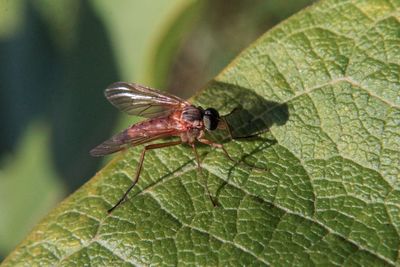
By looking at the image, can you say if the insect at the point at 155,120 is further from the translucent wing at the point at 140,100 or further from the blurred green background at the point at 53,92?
the blurred green background at the point at 53,92

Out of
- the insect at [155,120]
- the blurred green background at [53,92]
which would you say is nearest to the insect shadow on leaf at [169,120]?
→ the insect at [155,120]

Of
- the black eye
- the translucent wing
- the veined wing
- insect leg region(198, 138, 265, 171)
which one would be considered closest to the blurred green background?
the translucent wing

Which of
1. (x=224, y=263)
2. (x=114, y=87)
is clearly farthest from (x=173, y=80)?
(x=224, y=263)

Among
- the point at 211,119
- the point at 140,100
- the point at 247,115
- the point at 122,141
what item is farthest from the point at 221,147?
the point at 140,100

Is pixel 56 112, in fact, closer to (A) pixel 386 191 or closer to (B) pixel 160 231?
(B) pixel 160 231

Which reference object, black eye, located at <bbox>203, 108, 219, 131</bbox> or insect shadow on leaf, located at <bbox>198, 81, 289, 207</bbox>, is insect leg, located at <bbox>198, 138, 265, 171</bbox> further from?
black eye, located at <bbox>203, 108, 219, 131</bbox>

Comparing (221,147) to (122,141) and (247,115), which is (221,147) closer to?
(247,115)
